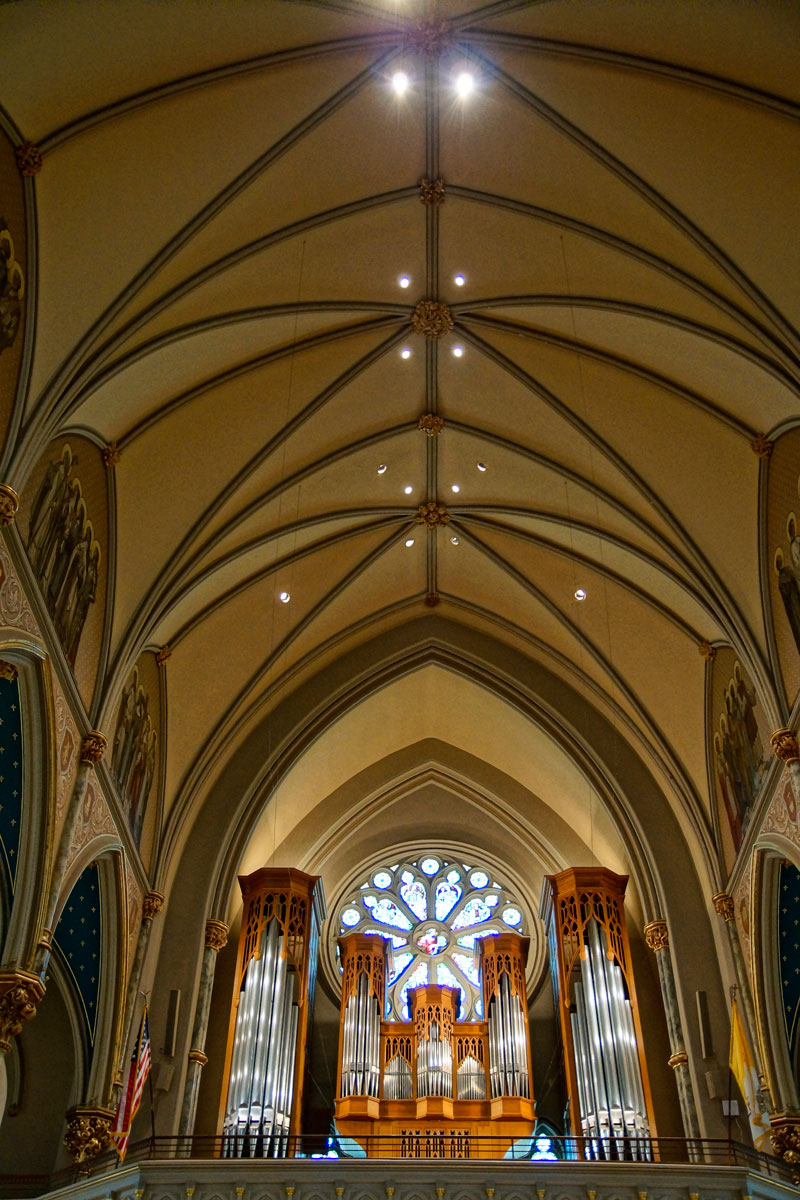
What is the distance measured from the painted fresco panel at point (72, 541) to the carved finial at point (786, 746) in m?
9.30

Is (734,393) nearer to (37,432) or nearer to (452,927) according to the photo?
(37,432)

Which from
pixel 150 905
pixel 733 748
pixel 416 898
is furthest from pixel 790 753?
pixel 150 905

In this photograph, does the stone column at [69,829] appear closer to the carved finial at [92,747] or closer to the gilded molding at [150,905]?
the carved finial at [92,747]

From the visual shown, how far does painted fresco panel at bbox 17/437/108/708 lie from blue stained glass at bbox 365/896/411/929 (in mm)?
8910

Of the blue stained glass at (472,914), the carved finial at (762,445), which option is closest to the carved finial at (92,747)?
the blue stained glass at (472,914)

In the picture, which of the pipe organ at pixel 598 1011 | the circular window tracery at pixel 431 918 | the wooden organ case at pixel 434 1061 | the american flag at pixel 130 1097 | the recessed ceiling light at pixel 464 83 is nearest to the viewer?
the recessed ceiling light at pixel 464 83

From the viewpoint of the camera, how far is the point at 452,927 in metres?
21.3

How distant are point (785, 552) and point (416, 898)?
1086 centimetres

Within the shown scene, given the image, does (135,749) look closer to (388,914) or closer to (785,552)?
(388,914)

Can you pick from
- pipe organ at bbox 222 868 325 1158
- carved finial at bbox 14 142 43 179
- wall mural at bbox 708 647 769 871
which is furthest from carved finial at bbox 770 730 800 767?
carved finial at bbox 14 142 43 179

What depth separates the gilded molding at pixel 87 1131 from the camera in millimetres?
14688

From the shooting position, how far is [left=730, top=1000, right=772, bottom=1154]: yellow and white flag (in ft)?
47.3

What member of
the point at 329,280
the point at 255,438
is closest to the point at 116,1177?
the point at 255,438

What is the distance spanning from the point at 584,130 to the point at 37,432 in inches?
294
